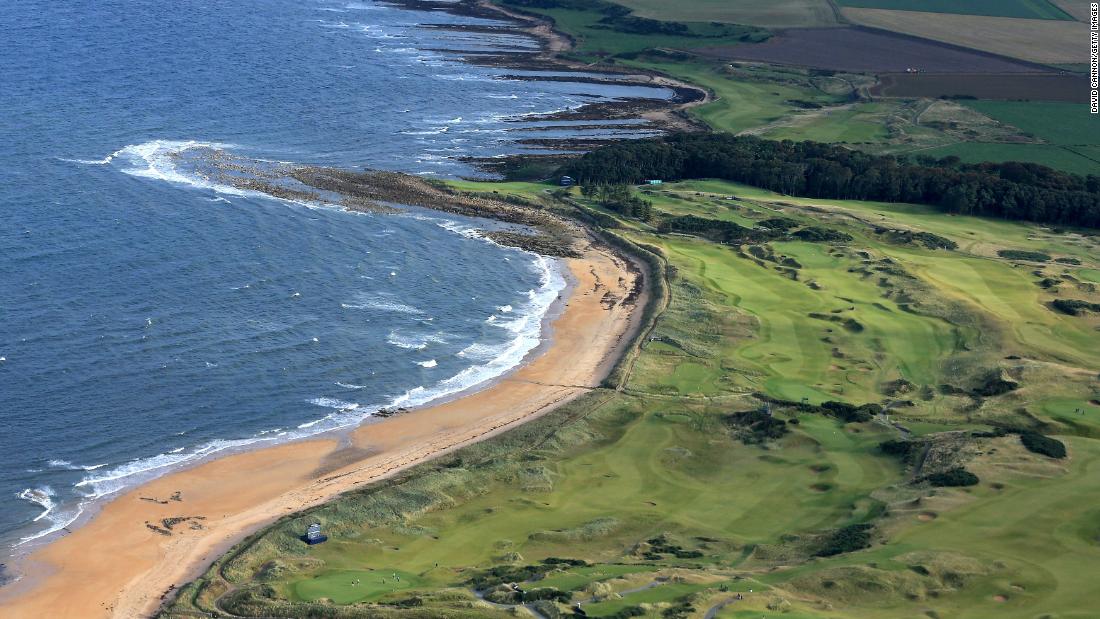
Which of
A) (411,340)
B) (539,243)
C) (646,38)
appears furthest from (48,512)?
(646,38)

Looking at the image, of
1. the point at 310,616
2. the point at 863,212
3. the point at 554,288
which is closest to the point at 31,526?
the point at 310,616

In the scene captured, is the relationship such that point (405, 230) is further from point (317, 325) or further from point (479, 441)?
point (479, 441)

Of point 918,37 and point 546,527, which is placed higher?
point 918,37

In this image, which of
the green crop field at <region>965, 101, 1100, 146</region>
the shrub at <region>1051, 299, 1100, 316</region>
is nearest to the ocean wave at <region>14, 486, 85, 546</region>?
the shrub at <region>1051, 299, 1100, 316</region>

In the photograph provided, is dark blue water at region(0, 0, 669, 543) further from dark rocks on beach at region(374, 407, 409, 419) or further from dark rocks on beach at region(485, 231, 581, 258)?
dark rocks on beach at region(485, 231, 581, 258)

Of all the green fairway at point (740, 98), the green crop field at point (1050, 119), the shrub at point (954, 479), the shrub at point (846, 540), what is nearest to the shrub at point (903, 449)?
the shrub at point (954, 479)

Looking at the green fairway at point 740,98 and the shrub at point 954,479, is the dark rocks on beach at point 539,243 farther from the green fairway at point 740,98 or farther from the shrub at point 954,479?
the shrub at point 954,479
